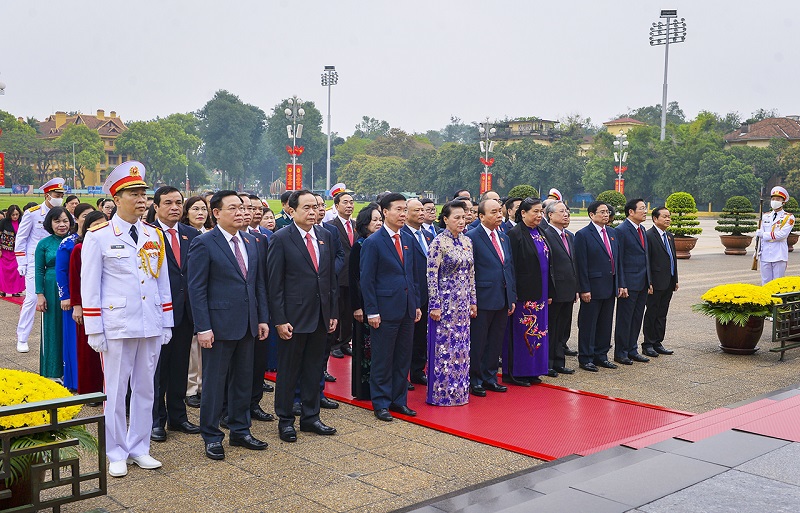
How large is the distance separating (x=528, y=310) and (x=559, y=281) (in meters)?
0.50

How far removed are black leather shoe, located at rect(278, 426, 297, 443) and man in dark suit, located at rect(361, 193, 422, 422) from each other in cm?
78

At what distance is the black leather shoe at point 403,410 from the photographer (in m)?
5.86

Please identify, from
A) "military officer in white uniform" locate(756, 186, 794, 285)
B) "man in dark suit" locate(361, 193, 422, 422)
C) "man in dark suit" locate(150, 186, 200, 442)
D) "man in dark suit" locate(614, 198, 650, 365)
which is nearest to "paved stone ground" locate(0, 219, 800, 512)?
→ "man in dark suit" locate(150, 186, 200, 442)

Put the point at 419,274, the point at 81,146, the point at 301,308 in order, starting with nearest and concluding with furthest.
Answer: the point at 301,308
the point at 419,274
the point at 81,146

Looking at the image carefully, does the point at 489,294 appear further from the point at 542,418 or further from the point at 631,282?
the point at 631,282

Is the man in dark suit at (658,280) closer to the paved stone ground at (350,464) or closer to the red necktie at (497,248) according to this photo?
the paved stone ground at (350,464)

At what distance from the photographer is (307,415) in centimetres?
541

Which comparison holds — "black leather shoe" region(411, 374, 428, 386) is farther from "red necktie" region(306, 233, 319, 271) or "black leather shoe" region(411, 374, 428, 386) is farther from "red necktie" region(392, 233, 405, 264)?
"red necktie" region(306, 233, 319, 271)

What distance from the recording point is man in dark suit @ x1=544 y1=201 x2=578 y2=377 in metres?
7.24

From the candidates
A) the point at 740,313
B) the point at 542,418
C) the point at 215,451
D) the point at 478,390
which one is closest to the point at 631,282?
the point at 740,313

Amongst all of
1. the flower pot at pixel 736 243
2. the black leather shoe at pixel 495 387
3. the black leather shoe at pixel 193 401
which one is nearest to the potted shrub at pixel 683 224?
the flower pot at pixel 736 243

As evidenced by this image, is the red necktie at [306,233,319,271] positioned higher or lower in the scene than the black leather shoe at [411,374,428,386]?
higher

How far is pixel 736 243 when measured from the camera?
22.1 m

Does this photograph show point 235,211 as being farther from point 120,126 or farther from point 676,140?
point 120,126
